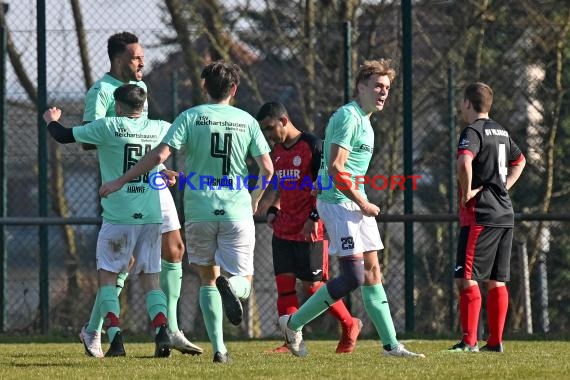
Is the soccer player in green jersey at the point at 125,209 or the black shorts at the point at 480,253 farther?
the black shorts at the point at 480,253

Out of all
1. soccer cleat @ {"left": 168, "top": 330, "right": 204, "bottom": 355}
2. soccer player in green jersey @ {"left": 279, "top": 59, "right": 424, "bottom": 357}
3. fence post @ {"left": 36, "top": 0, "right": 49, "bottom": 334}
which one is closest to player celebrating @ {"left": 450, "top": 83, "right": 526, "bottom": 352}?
soccer player in green jersey @ {"left": 279, "top": 59, "right": 424, "bottom": 357}

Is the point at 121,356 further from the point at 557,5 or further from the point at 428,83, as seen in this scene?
the point at 557,5

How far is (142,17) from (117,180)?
459 centimetres

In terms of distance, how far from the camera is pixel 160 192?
8.50 metres

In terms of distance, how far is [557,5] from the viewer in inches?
507

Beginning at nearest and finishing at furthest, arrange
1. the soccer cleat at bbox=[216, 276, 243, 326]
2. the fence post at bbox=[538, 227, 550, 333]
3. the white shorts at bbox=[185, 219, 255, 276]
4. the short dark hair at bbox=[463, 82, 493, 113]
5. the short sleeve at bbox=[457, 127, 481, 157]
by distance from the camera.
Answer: the soccer cleat at bbox=[216, 276, 243, 326], the white shorts at bbox=[185, 219, 255, 276], the short sleeve at bbox=[457, 127, 481, 157], the short dark hair at bbox=[463, 82, 493, 113], the fence post at bbox=[538, 227, 550, 333]

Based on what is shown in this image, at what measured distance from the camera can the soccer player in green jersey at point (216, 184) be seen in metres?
7.59

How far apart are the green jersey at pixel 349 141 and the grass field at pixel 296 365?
105 centimetres

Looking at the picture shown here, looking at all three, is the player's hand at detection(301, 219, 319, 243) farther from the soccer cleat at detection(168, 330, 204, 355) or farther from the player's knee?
the soccer cleat at detection(168, 330, 204, 355)

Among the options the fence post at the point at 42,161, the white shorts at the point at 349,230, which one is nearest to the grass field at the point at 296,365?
the white shorts at the point at 349,230

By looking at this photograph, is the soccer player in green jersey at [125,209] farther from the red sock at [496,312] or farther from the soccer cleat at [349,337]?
the red sock at [496,312]

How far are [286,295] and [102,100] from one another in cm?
191

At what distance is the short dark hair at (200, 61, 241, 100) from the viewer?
7.59 m

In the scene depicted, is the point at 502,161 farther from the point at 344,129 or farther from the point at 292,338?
the point at 292,338
